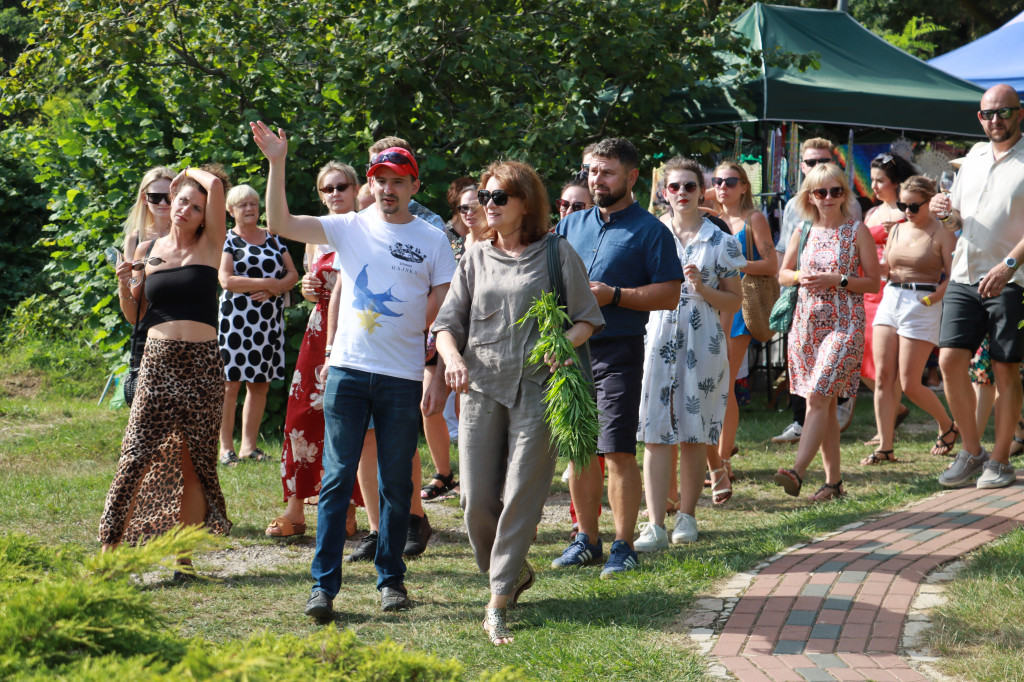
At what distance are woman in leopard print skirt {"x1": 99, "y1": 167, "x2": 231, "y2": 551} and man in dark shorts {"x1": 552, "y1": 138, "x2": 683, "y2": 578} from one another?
2.01 meters

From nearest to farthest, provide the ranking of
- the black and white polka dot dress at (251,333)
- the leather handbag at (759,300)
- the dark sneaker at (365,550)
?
the dark sneaker at (365,550) < the leather handbag at (759,300) < the black and white polka dot dress at (251,333)

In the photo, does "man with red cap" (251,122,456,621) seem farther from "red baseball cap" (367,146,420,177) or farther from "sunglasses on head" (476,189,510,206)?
"sunglasses on head" (476,189,510,206)

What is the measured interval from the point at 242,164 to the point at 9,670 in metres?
7.65

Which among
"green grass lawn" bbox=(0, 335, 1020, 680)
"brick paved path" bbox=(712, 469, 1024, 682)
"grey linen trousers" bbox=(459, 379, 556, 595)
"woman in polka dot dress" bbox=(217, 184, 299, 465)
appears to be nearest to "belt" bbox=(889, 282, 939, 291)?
"green grass lawn" bbox=(0, 335, 1020, 680)

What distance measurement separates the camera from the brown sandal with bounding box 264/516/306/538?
248 inches

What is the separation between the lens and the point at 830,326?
6.99 meters

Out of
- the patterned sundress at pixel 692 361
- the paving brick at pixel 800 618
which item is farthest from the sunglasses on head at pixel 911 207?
the paving brick at pixel 800 618

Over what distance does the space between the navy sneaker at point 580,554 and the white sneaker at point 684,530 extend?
0.56 metres

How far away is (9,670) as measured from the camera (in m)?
2.04

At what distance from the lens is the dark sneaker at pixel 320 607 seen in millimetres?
4617

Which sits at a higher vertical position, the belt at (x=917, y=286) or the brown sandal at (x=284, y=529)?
the belt at (x=917, y=286)

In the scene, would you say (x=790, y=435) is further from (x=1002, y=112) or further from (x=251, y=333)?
(x=251, y=333)

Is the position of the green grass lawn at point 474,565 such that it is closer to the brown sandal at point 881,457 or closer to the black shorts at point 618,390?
the brown sandal at point 881,457

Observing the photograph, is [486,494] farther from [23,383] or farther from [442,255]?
[23,383]
